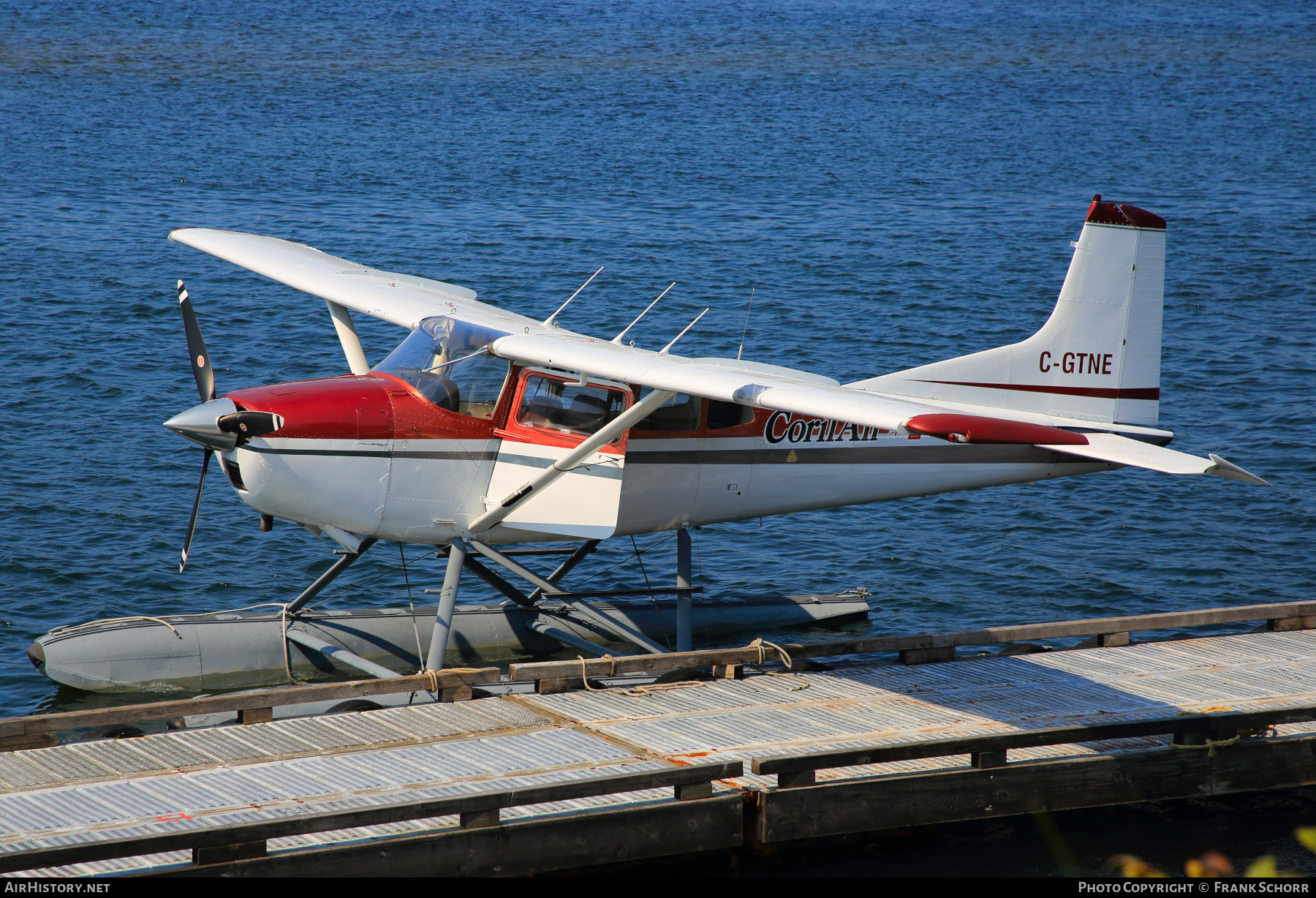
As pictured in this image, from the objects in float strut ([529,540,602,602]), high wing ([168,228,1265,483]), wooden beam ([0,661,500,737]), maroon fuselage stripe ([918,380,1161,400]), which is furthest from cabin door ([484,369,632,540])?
maroon fuselage stripe ([918,380,1161,400])

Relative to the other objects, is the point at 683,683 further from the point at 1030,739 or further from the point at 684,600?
the point at 1030,739

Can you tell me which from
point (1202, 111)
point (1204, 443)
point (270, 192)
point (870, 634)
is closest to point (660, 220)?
point (270, 192)

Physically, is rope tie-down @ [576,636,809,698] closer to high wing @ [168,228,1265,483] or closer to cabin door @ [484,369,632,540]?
cabin door @ [484,369,632,540]

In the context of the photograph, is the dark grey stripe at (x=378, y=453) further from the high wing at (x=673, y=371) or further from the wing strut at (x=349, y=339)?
the wing strut at (x=349, y=339)

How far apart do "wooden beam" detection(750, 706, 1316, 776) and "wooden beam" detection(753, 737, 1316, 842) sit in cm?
14

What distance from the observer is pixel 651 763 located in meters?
7.72

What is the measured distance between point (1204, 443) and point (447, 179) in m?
22.9

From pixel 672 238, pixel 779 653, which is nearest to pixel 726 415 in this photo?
pixel 779 653

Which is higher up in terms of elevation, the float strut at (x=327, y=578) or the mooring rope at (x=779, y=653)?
the float strut at (x=327, y=578)

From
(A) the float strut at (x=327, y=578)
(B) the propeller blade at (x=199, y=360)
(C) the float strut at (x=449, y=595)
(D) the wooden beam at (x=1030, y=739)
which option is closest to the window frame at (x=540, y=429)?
(C) the float strut at (x=449, y=595)

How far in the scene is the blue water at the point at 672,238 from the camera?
→ 14.4m

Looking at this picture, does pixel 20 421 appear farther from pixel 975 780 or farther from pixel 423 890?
pixel 975 780

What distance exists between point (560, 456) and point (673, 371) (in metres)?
1.32

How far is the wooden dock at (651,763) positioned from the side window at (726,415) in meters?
1.82
